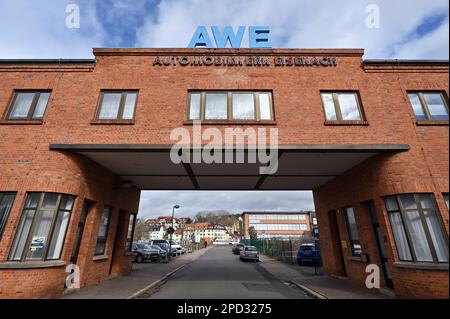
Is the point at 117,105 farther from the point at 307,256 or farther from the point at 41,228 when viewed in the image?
the point at 307,256

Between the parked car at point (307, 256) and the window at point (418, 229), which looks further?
the parked car at point (307, 256)

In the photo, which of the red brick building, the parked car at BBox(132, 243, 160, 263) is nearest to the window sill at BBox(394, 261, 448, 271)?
the red brick building

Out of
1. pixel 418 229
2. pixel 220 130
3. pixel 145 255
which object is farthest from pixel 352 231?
pixel 145 255

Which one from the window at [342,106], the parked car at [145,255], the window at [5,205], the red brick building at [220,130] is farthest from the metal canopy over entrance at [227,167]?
the parked car at [145,255]

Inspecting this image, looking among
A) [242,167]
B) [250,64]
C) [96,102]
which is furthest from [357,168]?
[96,102]

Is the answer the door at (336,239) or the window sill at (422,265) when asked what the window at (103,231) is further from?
the window sill at (422,265)

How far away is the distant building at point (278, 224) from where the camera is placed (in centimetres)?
7588

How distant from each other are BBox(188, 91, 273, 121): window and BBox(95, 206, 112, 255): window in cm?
600

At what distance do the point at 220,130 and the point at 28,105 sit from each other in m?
7.28

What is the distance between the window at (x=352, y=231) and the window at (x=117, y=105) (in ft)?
32.2

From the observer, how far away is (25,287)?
23.4 ft

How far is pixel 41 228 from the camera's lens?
8000mm

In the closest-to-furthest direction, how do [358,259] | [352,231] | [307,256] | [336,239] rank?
[358,259]
[352,231]
[336,239]
[307,256]
